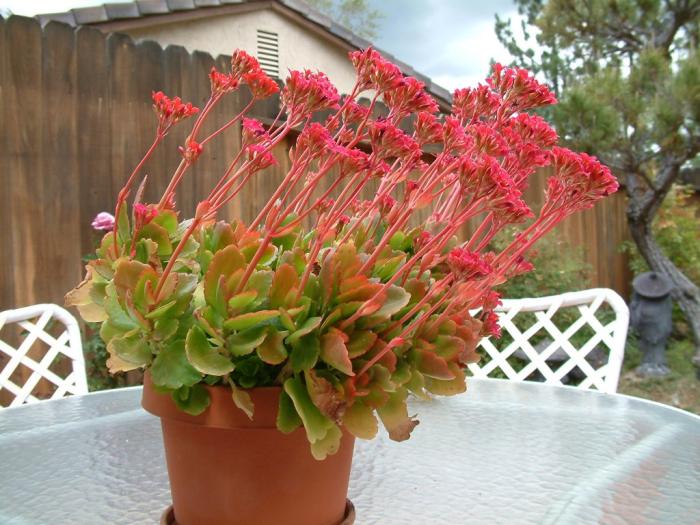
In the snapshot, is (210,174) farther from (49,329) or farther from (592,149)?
(592,149)

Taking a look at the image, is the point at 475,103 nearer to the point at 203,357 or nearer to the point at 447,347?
the point at 447,347

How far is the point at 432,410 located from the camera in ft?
4.08

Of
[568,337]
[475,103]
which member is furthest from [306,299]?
[568,337]

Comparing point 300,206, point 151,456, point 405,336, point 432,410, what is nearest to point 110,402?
point 151,456

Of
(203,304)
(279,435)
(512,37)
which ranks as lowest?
(279,435)

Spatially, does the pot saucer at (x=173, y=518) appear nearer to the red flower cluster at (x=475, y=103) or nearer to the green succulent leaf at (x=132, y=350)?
the green succulent leaf at (x=132, y=350)

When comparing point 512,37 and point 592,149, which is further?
point 512,37

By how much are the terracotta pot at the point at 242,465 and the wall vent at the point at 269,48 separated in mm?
5740

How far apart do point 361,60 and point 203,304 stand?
228mm

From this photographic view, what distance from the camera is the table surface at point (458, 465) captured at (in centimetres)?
74

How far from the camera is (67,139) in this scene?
2426mm

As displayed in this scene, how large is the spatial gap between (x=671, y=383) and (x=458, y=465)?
4.02 meters

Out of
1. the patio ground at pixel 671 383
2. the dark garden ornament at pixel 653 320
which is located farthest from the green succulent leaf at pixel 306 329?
the dark garden ornament at pixel 653 320

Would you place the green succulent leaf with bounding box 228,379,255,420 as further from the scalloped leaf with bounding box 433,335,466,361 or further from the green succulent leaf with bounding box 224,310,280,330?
the scalloped leaf with bounding box 433,335,466,361
